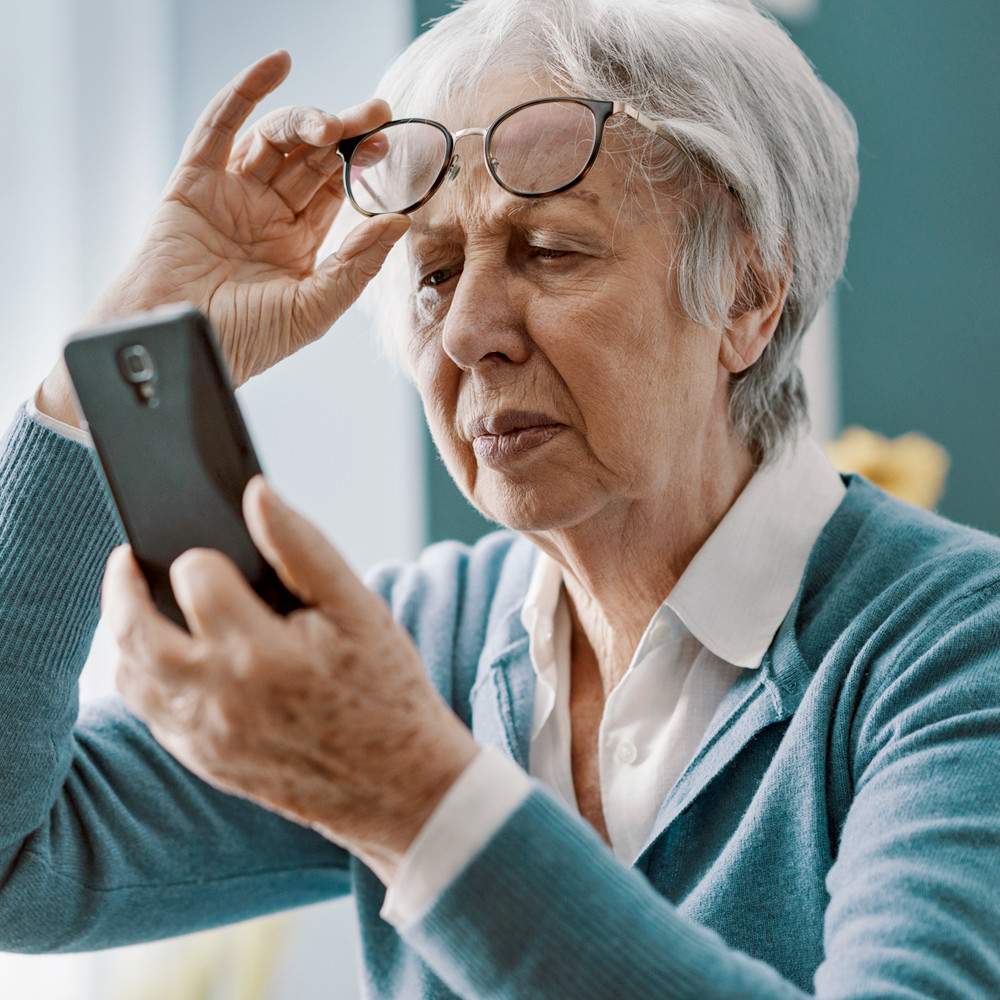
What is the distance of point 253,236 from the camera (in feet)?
4.36

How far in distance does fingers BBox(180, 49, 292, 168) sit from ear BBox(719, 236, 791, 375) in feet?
1.63

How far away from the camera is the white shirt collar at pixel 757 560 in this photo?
1204 millimetres

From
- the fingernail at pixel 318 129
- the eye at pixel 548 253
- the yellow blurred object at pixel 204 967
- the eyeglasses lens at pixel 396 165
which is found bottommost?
the yellow blurred object at pixel 204 967

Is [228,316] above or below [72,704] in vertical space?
above

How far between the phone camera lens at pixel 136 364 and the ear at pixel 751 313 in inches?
25.8

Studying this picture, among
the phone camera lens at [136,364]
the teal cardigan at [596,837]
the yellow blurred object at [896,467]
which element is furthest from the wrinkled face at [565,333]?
the yellow blurred object at [896,467]

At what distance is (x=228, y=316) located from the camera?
126cm

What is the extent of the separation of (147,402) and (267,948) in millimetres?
1340

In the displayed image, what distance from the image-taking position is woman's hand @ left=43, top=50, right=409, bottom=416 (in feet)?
4.07

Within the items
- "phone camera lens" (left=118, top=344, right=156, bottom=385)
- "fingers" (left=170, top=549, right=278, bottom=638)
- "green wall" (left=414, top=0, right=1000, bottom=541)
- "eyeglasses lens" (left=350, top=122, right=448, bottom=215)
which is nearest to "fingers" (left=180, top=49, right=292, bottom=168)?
"eyeglasses lens" (left=350, top=122, right=448, bottom=215)

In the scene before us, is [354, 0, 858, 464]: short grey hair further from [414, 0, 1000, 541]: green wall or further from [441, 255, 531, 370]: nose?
[414, 0, 1000, 541]: green wall

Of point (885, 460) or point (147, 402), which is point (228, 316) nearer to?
point (147, 402)

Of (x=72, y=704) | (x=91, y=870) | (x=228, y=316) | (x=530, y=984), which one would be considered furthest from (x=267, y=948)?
(x=530, y=984)

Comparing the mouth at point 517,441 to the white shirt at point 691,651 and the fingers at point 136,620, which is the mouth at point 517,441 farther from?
the fingers at point 136,620
